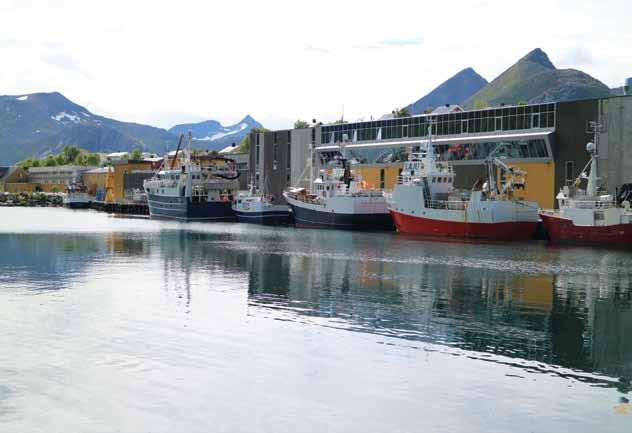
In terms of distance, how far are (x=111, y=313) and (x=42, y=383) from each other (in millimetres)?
9343

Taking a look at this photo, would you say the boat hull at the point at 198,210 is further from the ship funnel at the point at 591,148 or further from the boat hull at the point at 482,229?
the ship funnel at the point at 591,148

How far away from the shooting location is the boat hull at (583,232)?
191 ft

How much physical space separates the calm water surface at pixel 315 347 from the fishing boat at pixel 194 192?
2142 inches

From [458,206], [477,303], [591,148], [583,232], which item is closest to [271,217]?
[458,206]

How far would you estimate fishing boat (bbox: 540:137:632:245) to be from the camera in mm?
58406

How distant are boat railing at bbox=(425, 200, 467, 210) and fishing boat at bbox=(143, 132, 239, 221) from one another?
117ft

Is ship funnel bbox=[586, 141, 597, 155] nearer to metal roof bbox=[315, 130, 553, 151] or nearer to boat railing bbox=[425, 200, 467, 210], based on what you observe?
metal roof bbox=[315, 130, 553, 151]

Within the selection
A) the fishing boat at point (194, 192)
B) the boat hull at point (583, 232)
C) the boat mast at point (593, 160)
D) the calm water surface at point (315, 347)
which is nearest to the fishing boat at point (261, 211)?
the fishing boat at point (194, 192)

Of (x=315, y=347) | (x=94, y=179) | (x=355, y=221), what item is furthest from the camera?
(x=94, y=179)

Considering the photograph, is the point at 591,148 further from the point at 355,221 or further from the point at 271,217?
the point at 271,217

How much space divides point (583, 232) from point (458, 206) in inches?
475

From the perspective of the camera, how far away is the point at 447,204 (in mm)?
69875

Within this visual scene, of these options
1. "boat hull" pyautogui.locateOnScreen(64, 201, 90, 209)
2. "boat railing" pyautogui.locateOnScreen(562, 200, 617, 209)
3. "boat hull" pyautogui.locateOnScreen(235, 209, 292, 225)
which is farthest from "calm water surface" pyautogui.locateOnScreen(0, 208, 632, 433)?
"boat hull" pyautogui.locateOnScreen(64, 201, 90, 209)

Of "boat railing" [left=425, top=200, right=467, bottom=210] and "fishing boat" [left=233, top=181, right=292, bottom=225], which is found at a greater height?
"boat railing" [left=425, top=200, right=467, bottom=210]
